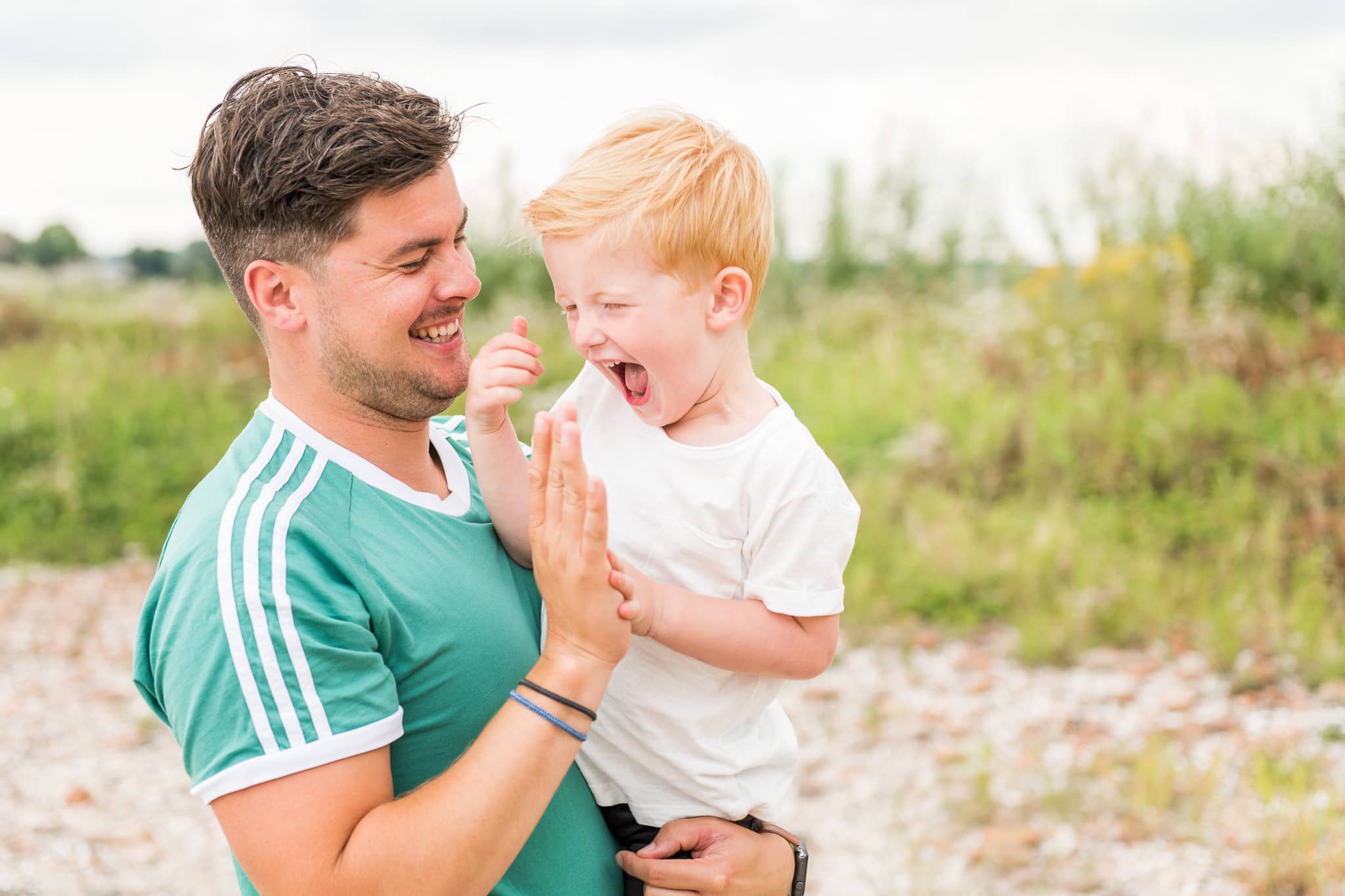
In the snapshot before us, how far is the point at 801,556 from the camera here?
1843mm

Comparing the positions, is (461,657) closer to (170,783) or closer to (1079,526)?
(170,783)

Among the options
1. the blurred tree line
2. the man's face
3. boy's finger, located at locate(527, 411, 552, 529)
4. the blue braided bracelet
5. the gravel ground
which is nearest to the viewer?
the blue braided bracelet

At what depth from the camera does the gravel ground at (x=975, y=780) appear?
3.92 metres

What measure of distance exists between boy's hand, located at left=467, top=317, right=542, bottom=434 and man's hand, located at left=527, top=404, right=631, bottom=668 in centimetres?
21

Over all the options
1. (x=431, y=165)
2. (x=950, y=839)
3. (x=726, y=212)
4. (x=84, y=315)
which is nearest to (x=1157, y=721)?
(x=950, y=839)

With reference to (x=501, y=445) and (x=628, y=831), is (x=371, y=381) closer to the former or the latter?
(x=501, y=445)

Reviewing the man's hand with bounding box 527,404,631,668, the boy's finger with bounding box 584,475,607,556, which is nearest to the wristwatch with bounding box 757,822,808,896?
the man's hand with bounding box 527,404,631,668

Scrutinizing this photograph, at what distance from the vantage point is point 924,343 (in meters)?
8.65

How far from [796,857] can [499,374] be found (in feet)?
3.49

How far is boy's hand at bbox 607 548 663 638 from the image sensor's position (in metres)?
1.66

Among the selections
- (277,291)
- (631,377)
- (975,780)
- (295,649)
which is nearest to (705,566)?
(631,377)

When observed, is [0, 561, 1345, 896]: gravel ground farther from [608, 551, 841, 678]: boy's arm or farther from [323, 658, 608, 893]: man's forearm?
[323, 658, 608, 893]: man's forearm

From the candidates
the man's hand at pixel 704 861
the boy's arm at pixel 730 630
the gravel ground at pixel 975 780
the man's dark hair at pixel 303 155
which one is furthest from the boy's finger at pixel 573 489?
the gravel ground at pixel 975 780

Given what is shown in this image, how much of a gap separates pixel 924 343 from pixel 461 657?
7.41 m
